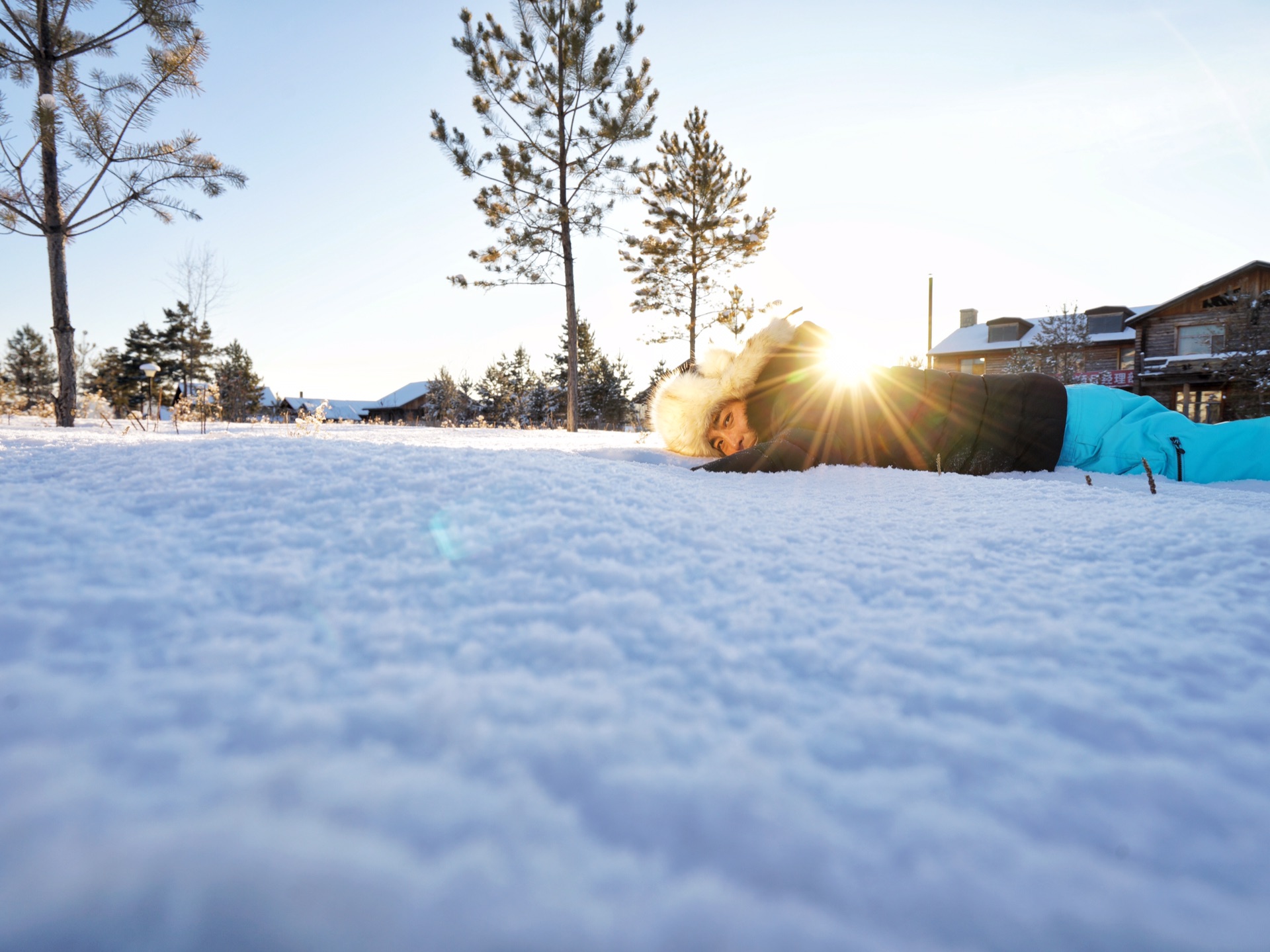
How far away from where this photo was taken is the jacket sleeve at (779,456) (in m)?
2.20

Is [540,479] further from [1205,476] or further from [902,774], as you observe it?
[1205,476]

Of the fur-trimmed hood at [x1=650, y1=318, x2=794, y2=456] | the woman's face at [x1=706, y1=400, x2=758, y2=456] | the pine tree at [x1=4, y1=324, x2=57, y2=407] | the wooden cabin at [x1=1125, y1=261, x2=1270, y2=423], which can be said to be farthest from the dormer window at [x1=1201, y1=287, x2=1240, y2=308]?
the pine tree at [x1=4, y1=324, x2=57, y2=407]

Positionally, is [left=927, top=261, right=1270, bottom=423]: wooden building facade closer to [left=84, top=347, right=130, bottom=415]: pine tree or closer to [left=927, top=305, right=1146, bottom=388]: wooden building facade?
[left=927, top=305, right=1146, bottom=388]: wooden building facade

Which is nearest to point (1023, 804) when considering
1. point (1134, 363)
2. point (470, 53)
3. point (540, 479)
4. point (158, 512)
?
point (540, 479)

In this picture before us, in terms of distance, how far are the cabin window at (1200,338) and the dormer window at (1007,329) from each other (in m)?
5.92

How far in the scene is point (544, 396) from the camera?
29844 millimetres

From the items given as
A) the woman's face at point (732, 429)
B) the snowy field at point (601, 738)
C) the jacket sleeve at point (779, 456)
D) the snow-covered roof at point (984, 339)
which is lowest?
the snowy field at point (601, 738)

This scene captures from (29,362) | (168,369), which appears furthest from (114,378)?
(29,362)

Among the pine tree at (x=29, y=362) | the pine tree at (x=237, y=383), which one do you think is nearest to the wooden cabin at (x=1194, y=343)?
the pine tree at (x=237, y=383)

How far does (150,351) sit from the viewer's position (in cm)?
3008

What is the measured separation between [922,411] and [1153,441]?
1.15 meters

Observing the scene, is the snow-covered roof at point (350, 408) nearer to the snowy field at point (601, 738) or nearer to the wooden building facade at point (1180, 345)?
the wooden building facade at point (1180, 345)

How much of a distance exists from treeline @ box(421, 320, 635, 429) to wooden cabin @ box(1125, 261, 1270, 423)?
21872 mm

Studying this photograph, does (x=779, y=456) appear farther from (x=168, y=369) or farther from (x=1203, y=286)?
(x=168, y=369)
